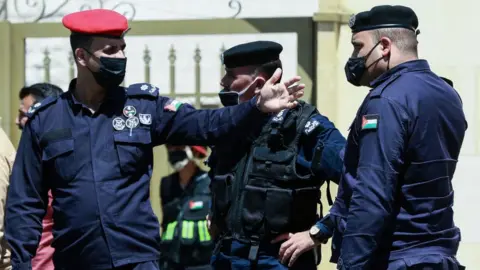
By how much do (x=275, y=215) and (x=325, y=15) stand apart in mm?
3125

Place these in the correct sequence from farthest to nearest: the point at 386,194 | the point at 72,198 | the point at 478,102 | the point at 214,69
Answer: the point at 214,69
the point at 478,102
the point at 72,198
the point at 386,194

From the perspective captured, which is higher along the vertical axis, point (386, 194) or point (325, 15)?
point (325, 15)

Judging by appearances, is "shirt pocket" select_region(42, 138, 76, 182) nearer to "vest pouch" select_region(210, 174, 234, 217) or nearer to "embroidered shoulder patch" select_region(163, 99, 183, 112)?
"embroidered shoulder patch" select_region(163, 99, 183, 112)

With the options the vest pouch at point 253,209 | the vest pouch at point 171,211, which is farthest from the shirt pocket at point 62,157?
the vest pouch at point 171,211

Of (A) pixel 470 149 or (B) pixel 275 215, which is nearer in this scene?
(B) pixel 275 215

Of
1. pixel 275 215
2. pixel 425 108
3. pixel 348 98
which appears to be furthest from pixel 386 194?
pixel 348 98

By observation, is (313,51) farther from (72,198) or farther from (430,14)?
(72,198)

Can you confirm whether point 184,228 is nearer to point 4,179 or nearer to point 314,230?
point 4,179

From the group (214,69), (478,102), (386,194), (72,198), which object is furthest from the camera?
(214,69)

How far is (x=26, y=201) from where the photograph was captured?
464 centimetres

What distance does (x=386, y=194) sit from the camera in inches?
152

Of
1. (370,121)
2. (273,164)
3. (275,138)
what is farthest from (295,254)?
(370,121)

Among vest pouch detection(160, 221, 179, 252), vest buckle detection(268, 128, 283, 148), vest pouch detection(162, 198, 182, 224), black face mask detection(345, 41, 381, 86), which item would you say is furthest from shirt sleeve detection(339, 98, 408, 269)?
vest pouch detection(162, 198, 182, 224)

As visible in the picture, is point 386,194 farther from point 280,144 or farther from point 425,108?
point 280,144
